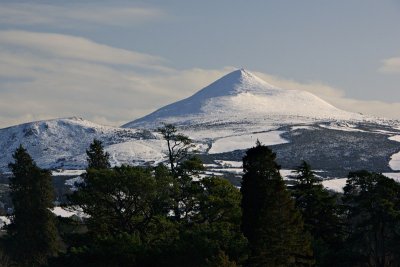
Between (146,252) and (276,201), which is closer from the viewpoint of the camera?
(276,201)

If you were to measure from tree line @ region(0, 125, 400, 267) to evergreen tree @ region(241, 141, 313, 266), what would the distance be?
0.20 ft

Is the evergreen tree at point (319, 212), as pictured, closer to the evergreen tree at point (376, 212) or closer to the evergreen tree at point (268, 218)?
the evergreen tree at point (376, 212)

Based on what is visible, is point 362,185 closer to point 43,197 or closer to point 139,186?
point 139,186

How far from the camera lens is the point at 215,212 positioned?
193 feet

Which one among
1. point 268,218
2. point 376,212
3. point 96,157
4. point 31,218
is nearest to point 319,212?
point 376,212

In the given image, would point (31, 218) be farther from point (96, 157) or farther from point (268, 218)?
point (268, 218)

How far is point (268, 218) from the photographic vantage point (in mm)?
49812

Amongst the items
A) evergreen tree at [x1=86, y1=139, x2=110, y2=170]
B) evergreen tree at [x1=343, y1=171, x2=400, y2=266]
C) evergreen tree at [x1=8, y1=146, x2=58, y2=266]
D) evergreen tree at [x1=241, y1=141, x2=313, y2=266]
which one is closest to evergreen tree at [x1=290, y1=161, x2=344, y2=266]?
evergreen tree at [x1=343, y1=171, x2=400, y2=266]

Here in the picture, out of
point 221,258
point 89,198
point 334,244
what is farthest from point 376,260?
point 89,198

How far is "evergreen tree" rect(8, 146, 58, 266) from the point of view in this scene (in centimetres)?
6950

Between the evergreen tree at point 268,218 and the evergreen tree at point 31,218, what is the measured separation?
24285 mm

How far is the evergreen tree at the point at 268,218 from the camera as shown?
49719mm

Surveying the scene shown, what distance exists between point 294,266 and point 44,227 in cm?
2673

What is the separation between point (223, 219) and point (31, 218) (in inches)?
747
